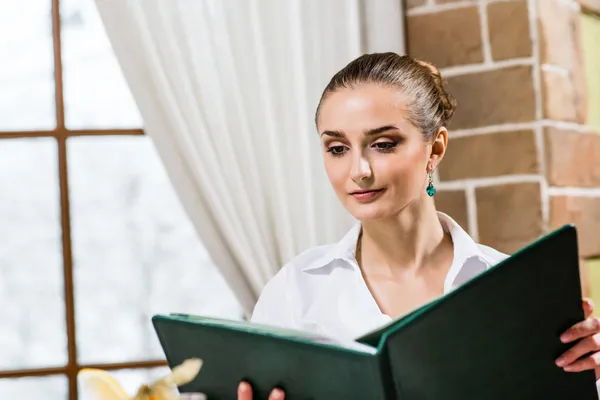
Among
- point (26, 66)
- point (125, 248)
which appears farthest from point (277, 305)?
point (26, 66)

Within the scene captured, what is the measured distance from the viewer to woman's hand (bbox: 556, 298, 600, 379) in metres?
1.13

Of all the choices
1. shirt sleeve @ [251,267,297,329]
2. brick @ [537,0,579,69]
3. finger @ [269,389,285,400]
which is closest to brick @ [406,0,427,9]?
brick @ [537,0,579,69]

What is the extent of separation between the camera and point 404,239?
71.8 inches

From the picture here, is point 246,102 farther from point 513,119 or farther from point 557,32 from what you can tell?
point 557,32

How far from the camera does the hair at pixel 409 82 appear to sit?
1.75 m

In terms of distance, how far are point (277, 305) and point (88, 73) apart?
1.11m

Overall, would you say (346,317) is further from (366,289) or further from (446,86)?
(446,86)

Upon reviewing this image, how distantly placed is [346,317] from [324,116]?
1.47 feet

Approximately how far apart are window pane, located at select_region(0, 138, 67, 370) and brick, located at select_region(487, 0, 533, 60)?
53.9 inches

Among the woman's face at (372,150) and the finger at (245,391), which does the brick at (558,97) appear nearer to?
the woman's face at (372,150)

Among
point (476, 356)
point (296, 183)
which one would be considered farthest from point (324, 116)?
point (476, 356)

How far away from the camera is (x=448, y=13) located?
2.32m

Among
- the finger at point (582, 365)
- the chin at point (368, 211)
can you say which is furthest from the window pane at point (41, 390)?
the finger at point (582, 365)

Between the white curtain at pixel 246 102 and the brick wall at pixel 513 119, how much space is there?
7.2 inches
